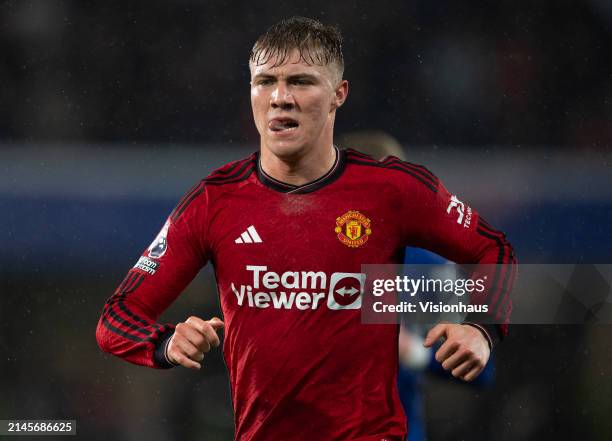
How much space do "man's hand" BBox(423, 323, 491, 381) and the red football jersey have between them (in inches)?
9.7

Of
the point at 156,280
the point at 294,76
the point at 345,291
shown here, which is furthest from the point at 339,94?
the point at 156,280

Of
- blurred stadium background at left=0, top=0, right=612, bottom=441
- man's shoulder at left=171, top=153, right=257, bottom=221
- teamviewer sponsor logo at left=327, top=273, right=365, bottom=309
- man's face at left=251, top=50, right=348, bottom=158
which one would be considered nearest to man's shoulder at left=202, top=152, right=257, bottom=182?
man's shoulder at left=171, top=153, right=257, bottom=221

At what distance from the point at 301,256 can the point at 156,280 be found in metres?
0.51

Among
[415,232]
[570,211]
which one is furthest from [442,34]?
[415,232]

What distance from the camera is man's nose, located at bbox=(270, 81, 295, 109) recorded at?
9.56 feet

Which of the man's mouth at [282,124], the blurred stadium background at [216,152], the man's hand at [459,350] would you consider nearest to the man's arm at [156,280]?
the man's mouth at [282,124]

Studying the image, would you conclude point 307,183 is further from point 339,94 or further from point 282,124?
point 339,94

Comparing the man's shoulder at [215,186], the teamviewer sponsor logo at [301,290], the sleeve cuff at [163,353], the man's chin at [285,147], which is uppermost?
the man's chin at [285,147]

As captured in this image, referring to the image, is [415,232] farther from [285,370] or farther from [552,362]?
[552,362]

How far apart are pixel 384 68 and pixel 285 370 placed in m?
5.34

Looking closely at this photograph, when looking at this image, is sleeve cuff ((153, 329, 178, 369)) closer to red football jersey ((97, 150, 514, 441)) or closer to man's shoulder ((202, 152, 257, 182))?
red football jersey ((97, 150, 514, 441))

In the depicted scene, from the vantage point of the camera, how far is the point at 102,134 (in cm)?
738

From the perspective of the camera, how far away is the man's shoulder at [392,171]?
3.06 m

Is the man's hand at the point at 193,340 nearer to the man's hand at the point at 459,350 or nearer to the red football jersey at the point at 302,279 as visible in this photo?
the red football jersey at the point at 302,279
